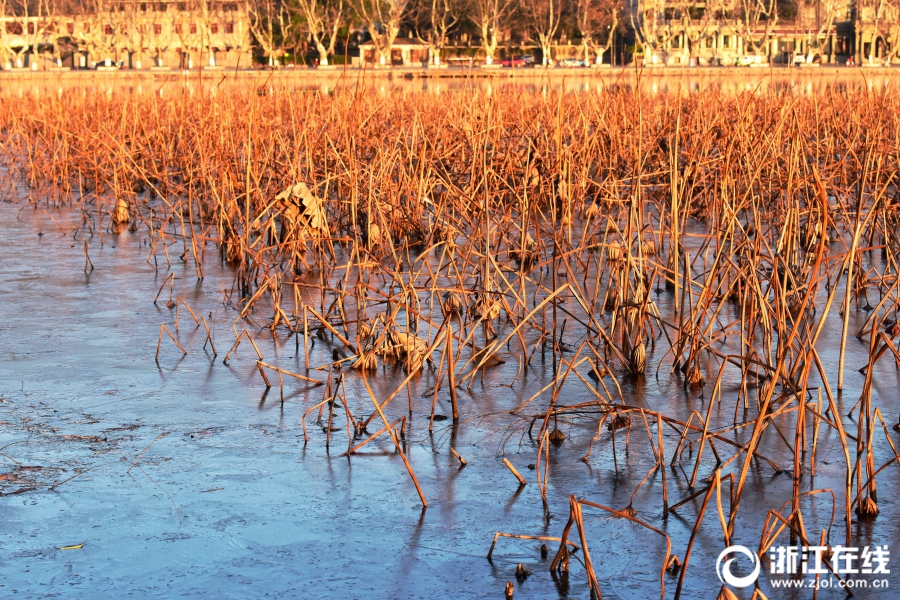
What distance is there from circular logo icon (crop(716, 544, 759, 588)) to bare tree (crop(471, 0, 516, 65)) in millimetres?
56058

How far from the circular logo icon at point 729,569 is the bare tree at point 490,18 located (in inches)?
2207

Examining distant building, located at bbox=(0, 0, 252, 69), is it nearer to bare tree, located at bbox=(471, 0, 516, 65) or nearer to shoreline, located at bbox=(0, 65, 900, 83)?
bare tree, located at bbox=(471, 0, 516, 65)

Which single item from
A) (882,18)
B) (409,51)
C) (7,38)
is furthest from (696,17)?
(7,38)

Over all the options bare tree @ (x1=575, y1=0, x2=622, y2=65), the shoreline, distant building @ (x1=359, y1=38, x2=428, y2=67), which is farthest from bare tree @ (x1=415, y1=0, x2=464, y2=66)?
the shoreline

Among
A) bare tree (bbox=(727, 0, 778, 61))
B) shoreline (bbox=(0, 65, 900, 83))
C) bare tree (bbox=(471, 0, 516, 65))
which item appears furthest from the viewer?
bare tree (bbox=(471, 0, 516, 65))

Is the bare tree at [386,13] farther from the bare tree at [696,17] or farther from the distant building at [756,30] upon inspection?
the bare tree at [696,17]

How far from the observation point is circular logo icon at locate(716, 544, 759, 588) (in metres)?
2.83

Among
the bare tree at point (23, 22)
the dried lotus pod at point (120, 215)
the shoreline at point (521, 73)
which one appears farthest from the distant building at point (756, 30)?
the dried lotus pod at point (120, 215)

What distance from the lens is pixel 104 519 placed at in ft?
10.6

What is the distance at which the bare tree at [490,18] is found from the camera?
59769mm

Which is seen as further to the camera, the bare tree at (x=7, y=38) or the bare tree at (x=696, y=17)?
the bare tree at (x=696, y=17)

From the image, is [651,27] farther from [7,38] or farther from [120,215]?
[120,215]

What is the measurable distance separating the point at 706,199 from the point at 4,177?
7.63m

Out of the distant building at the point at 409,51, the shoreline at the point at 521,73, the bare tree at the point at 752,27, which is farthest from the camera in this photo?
the distant building at the point at 409,51
